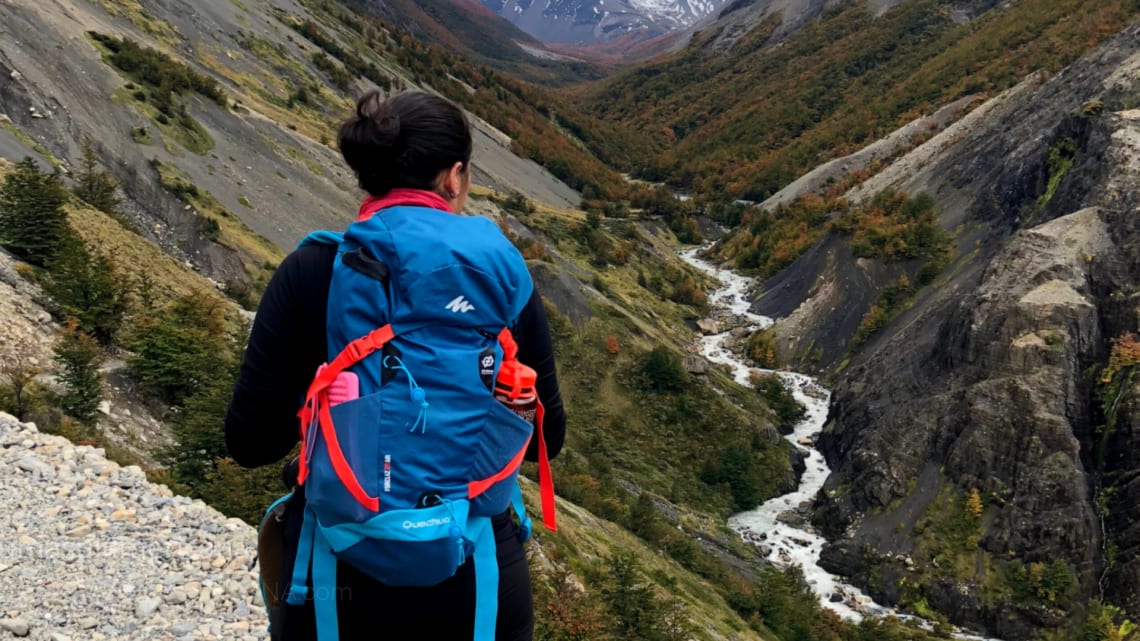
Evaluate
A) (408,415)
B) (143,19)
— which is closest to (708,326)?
(143,19)

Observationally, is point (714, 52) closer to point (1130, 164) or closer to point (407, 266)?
point (1130, 164)

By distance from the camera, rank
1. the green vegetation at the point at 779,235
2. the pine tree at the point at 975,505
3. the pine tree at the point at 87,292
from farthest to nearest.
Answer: the green vegetation at the point at 779,235 < the pine tree at the point at 975,505 < the pine tree at the point at 87,292

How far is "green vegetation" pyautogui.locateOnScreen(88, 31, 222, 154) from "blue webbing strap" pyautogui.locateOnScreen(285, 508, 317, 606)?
23487 millimetres

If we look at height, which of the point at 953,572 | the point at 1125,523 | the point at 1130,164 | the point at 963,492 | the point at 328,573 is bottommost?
the point at 953,572

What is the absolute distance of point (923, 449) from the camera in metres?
19.9

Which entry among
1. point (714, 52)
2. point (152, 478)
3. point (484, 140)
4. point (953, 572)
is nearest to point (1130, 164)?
point (953, 572)

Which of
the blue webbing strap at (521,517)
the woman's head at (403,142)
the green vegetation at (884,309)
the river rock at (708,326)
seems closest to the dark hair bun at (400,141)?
the woman's head at (403,142)

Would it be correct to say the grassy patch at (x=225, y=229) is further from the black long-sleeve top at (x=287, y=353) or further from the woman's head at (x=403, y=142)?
the woman's head at (x=403, y=142)

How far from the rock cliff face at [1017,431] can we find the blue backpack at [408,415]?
19.1 m

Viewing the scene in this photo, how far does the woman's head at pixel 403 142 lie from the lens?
83.1 inches

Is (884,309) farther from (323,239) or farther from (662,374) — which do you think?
(323,239)

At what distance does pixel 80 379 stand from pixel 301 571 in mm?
8125

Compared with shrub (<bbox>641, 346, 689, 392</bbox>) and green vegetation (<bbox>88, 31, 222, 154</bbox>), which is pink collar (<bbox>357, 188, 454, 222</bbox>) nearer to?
shrub (<bbox>641, 346, 689, 392</bbox>)

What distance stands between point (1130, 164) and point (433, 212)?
26.9 metres
